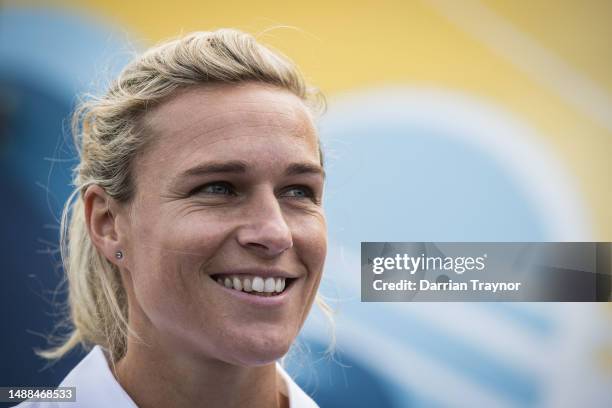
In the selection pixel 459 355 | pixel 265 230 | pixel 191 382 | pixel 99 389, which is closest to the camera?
pixel 265 230

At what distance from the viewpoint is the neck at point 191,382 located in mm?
1331

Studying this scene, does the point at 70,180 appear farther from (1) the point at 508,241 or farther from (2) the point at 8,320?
(1) the point at 508,241

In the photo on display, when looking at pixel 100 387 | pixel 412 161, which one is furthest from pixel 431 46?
pixel 100 387

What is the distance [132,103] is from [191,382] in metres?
0.58

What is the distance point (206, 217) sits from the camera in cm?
122

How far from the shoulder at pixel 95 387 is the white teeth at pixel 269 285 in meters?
0.42

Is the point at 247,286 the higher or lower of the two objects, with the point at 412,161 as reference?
lower

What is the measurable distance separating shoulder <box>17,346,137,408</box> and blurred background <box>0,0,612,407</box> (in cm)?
88

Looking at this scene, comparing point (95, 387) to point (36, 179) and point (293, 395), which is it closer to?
point (293, 395)

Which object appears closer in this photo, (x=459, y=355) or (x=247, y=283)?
(x=247, y=283)

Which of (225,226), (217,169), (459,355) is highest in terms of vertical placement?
(217,169)

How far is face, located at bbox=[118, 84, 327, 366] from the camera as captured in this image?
1219 mm

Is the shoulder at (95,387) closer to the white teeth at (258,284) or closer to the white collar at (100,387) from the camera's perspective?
the white collar at (100,387)

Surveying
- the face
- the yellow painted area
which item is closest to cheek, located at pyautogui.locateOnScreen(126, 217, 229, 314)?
the face
